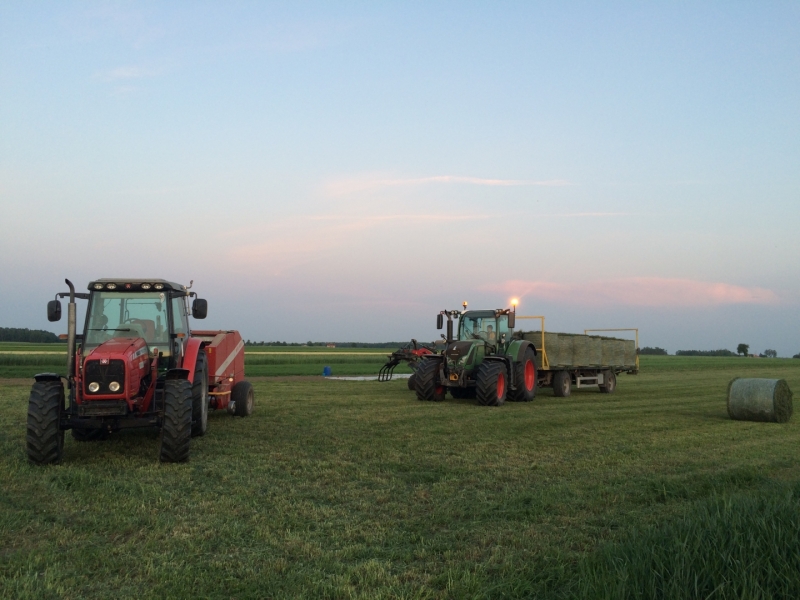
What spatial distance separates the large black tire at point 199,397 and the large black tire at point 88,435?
1.28 m

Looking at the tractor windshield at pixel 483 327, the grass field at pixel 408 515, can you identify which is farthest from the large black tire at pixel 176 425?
the tractor windshield at pixel 483 327

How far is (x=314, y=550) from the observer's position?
4965 millimetres

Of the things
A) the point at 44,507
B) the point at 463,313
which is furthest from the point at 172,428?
the point at 463,313

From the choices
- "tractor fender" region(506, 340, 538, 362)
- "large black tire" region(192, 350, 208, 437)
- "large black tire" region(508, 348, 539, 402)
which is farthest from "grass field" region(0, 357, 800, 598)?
"tractor fender" region(506, 340, 538, 362)

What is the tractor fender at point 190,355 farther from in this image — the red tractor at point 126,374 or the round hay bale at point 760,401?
the round hay bale at point 760,401

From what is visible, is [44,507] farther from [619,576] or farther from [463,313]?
[463,313]

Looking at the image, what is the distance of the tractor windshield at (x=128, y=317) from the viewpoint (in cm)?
898

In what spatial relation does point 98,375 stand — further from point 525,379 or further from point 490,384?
point 525,379

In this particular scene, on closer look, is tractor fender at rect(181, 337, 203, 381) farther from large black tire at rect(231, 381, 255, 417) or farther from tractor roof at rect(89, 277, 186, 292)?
large black tire at rect(231, 381, 255, 417)

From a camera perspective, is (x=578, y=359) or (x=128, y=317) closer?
(x=128, y=317)

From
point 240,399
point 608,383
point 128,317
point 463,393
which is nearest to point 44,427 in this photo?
point 128,317

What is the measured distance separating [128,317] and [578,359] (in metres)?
13.6

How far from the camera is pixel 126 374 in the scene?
7.94 meters

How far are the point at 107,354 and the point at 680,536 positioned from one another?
6.43m
